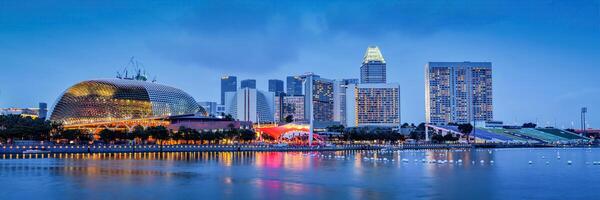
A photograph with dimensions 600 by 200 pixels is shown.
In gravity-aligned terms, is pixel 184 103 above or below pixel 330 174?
above

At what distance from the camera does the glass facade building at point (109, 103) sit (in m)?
142

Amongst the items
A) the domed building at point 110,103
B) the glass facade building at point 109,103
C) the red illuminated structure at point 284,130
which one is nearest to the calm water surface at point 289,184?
the red illuminated structure at point 284,130

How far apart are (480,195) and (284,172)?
64.9ft

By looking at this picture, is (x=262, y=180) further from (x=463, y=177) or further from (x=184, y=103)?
(x=184, y=103)

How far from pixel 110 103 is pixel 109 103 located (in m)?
0.23

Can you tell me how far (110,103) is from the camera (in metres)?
144

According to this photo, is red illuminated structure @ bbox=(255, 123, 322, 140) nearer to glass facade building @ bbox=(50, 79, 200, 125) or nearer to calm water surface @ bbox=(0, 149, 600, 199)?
glass facade building @ bbox=(50, 79, 200, 125)

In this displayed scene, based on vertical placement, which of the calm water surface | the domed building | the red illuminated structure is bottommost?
the calm water surface

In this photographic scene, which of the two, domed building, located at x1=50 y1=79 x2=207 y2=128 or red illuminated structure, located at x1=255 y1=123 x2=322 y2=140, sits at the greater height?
domed building, located at x1=50 y1=79 x2=207 y2=128

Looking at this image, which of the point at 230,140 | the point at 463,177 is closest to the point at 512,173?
the point at 463,177

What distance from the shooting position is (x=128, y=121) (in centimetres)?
13562

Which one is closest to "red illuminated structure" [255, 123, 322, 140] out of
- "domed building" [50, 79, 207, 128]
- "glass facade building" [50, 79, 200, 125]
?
"domed building" [50, 79, 207, 128]

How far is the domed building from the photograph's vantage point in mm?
142000

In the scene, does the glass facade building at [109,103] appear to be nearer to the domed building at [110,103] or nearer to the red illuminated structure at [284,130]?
the domed building at [110,103]
